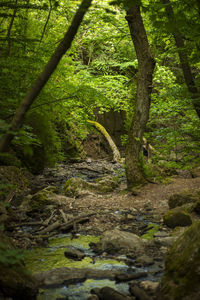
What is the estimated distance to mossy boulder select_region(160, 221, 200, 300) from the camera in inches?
101

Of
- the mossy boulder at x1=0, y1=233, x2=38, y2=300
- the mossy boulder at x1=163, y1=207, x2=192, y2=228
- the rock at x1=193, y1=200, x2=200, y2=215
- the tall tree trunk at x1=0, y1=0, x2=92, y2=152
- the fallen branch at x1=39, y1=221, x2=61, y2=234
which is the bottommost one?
the fallen branch at x1=39, y1=221, x2=61, y2=234

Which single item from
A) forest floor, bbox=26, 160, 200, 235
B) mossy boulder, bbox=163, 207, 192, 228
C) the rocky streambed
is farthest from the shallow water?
mossy boulder, bbox=163, 207, 192, 228

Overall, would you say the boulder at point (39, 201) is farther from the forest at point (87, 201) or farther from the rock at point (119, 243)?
the rock at point (119, 243)

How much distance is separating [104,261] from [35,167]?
8.10 m

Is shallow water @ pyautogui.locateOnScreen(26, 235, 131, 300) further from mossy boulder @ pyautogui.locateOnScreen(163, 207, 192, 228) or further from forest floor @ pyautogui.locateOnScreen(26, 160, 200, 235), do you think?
mossy boulder @ pyautogui.locateOnScreen(163, 207, 192, 228)

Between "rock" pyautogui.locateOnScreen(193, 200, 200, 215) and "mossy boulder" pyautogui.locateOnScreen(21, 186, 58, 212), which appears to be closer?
"rock" pyautogui.locateOnScreen(193, 200, 200, 215)

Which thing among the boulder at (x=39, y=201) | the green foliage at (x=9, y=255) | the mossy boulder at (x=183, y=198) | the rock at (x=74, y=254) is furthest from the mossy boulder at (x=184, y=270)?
the boulder at (x=39, y=201)

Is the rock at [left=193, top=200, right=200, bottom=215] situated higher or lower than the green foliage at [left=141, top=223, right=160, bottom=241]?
higher

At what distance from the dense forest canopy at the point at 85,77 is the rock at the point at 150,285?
2197 mm

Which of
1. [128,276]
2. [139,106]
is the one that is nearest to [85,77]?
[139,106]

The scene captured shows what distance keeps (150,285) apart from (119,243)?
60.3 inches

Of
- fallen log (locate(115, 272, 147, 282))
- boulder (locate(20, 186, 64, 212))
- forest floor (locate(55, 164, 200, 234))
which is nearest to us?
fallen log (locate(115, 272, 147, 282))

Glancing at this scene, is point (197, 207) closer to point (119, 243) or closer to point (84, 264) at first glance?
point (119, 243)

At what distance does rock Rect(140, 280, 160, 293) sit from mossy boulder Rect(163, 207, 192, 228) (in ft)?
7.90
